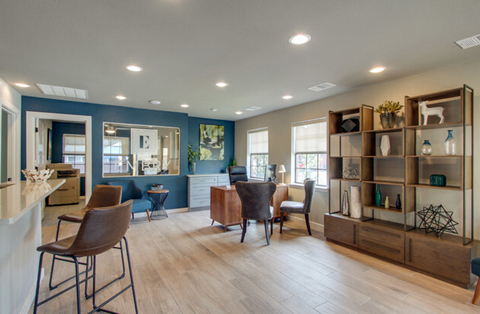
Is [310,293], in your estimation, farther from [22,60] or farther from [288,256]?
[22,60]

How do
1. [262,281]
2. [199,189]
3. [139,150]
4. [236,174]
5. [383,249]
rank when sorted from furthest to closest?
[199,189] < [236,174] < [139,150] < [383,249] < [262,281]

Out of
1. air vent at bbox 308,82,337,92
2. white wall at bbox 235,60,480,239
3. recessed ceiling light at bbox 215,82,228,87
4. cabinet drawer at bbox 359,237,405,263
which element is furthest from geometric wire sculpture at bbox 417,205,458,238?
recessed ceiling light at bbox 215,82,228,87

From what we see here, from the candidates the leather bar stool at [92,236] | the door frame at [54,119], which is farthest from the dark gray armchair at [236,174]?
the leather bar stool at [92,236]

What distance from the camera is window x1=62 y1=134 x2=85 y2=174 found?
792 cm

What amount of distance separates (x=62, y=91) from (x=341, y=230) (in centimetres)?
512

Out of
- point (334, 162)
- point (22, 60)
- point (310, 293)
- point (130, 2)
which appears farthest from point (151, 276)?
point (334, 162)

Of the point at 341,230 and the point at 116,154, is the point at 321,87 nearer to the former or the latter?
the point at 341,230

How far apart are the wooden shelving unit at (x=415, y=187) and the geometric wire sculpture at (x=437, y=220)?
0.07 m

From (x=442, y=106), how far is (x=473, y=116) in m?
0.34

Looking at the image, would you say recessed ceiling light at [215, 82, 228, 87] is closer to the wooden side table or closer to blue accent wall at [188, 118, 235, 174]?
the wooden side table

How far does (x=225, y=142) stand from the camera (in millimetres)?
7293

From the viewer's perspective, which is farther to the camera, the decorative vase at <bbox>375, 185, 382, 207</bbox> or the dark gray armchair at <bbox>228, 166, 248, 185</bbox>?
the dark gray armchair at <bbox>228, 166, 248, 185</bbox>

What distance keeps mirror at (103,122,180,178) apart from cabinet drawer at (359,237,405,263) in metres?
4.34

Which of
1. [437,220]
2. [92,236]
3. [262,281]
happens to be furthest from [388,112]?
[92,236]
